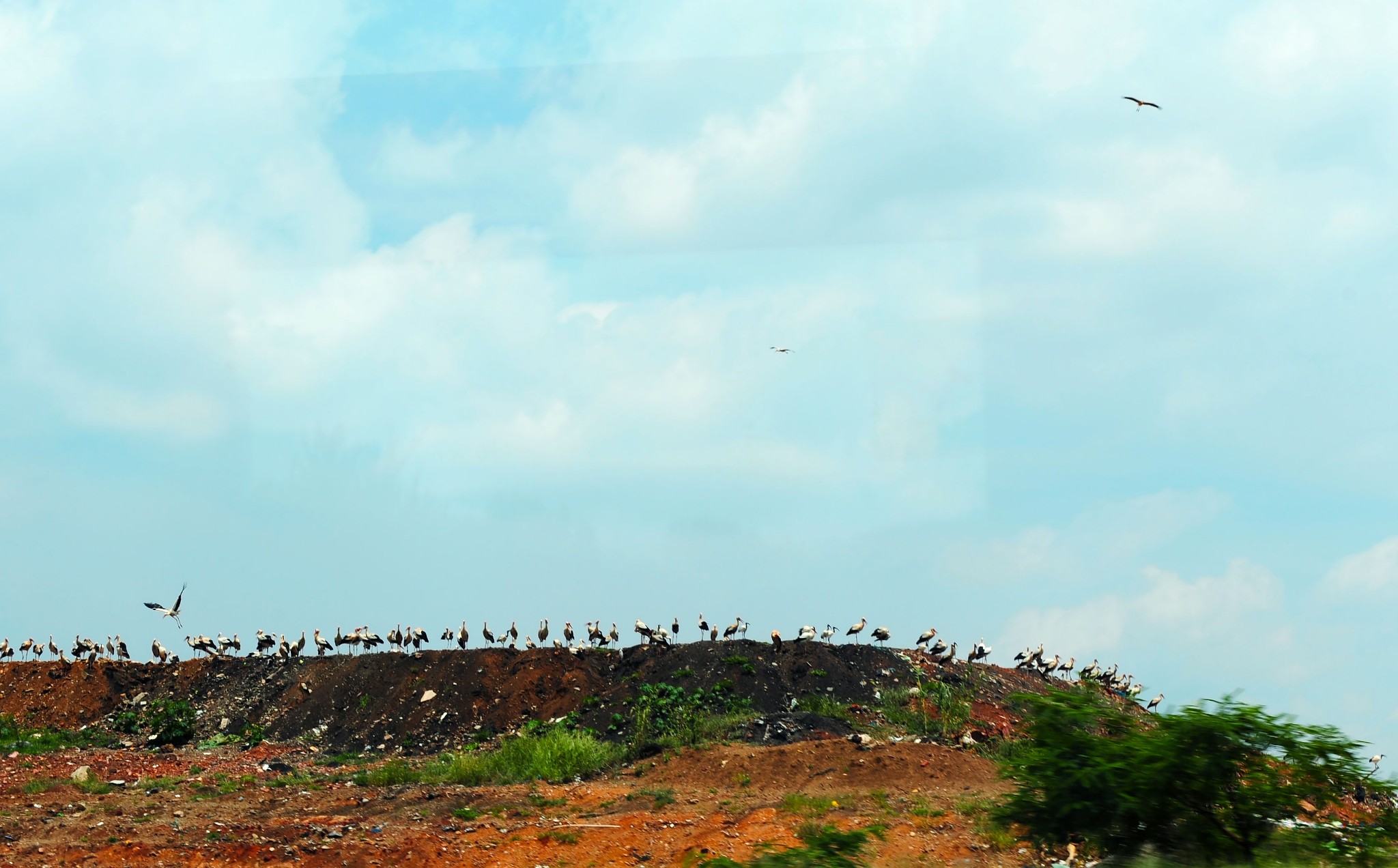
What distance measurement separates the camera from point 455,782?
21.8 meters

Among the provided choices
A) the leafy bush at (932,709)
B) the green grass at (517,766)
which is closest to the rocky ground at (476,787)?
the leafy bush at (932,709)

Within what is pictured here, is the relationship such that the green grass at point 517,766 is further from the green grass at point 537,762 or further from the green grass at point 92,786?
the green grass at point 92,786

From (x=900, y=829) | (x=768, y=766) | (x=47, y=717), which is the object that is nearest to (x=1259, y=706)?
(x=900, y=829)

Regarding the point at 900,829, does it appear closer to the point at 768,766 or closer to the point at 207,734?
the point at 768,766

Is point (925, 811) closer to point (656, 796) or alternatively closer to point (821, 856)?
point (656, 796)

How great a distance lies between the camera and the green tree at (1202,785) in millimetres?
10070

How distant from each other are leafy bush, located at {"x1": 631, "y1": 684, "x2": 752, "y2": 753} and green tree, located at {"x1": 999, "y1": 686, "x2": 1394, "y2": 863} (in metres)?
14.4

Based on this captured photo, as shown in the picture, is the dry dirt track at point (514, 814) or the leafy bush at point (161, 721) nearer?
the dry dirt track at point (514, 814)

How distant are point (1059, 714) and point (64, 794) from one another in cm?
1823

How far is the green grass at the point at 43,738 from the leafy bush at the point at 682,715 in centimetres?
1493

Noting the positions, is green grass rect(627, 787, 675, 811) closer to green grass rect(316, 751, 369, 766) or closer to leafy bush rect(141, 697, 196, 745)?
green grass rect(316, 751, 369, 766)

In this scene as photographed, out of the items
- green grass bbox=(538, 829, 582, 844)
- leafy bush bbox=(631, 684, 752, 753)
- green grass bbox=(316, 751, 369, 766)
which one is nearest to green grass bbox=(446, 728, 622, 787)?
leafy bush bbox=(631, 684, 752, 753)

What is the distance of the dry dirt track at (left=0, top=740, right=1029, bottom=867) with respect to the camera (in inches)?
593

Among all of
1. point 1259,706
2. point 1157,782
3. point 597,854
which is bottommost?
point 597,854
